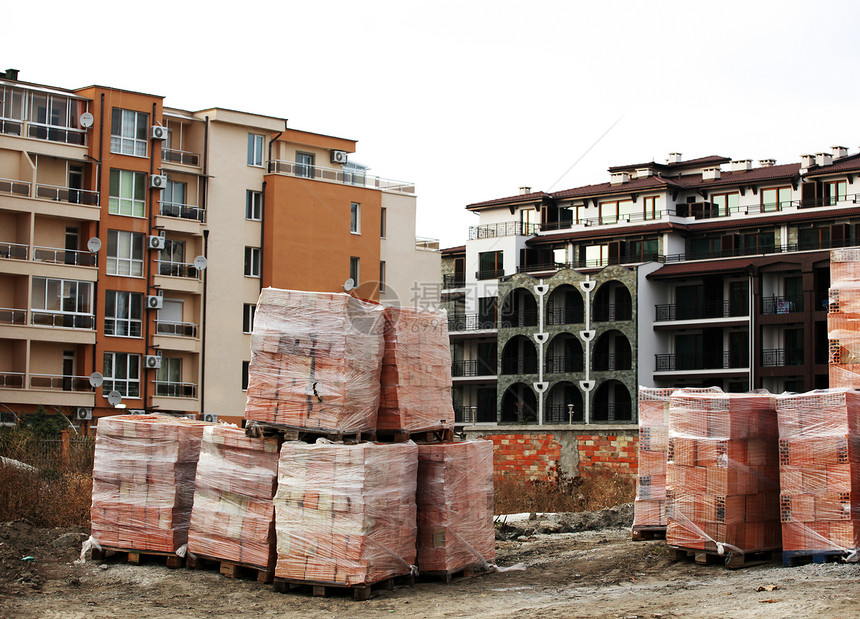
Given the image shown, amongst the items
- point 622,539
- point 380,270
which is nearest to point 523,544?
point 622,539

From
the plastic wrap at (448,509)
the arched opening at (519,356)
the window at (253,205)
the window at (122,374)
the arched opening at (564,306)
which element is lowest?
the plastic wrap at (448,509)

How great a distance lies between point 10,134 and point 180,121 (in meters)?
7.01

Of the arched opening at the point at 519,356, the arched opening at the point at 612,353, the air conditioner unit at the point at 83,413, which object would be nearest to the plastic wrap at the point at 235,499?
the air conditioner unit at the point at 83,413

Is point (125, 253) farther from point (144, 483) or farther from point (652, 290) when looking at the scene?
point (144, 483)

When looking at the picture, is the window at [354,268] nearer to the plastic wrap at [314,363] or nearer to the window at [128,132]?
the window at [128,132]

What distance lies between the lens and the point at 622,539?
17578mm

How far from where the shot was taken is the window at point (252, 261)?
151ft

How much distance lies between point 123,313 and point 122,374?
2.36 meters

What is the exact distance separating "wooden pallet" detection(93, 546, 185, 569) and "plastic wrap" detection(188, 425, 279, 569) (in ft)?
1.14

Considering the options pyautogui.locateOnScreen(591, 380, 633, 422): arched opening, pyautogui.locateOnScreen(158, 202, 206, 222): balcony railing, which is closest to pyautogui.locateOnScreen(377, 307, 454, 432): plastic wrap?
pyautogui.locateOnScreen(158, 202, 206, 222): balcony railing

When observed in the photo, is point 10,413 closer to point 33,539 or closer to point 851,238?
point 33,539

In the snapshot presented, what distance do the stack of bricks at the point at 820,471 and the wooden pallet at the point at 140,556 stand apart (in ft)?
24.7

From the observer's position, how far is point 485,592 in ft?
43.5

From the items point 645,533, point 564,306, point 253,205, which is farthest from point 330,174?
point 645,533
